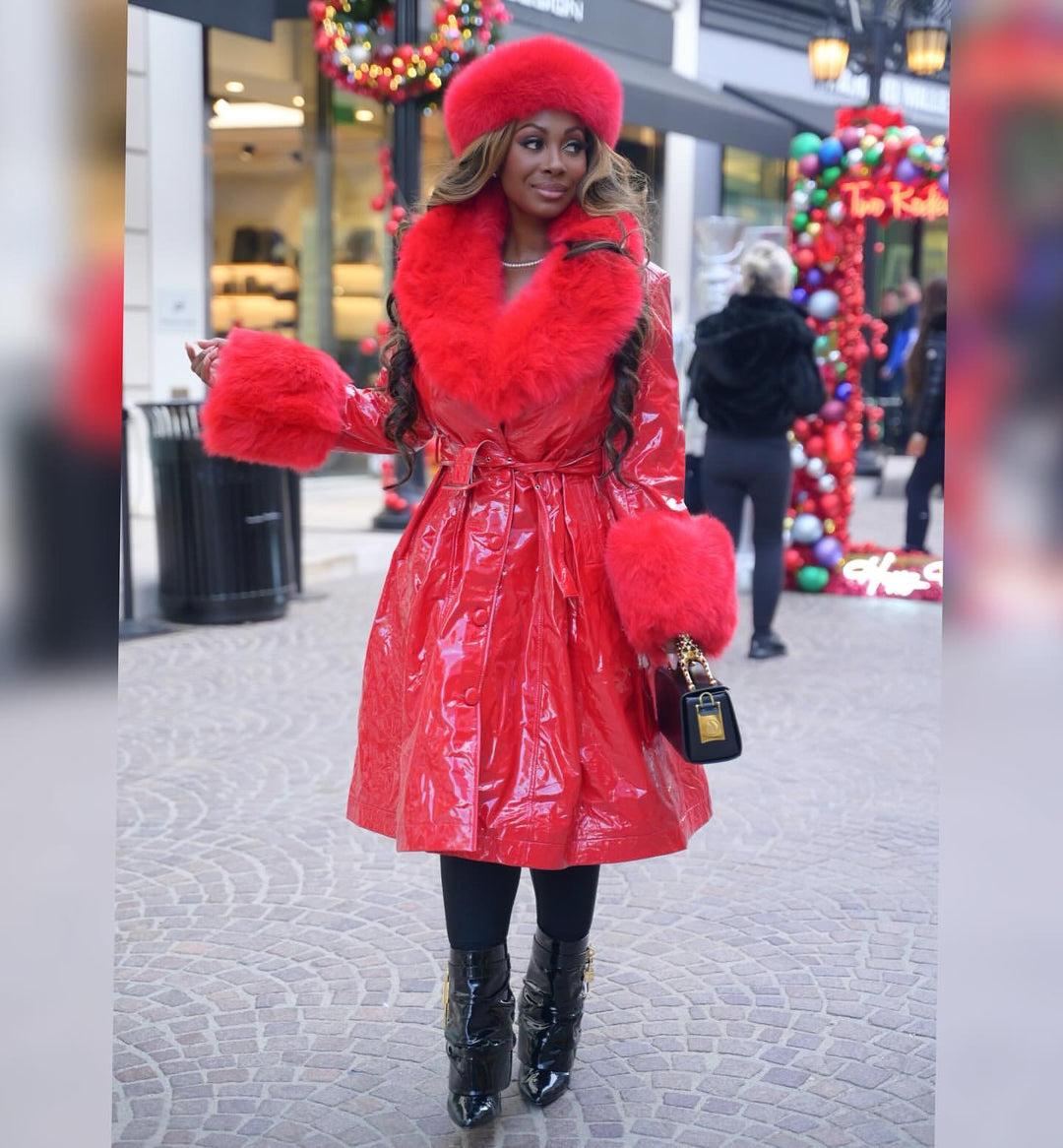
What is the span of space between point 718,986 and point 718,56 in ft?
55.5

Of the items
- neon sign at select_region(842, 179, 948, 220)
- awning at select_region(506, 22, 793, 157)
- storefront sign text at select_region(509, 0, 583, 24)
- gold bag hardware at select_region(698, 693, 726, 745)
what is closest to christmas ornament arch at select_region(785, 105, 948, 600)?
neon sign at select_region(842, 179, 948, 220)

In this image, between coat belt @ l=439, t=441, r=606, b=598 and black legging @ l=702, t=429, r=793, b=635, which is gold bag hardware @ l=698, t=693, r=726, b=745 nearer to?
coat belt @ l=439, t=441, r=606, b=598

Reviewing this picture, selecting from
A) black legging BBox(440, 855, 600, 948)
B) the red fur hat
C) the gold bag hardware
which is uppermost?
the red fur hat

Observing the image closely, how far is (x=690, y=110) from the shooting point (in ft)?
53.5

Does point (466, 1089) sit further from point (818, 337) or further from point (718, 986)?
point (818, 337)

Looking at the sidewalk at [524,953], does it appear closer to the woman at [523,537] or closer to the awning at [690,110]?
the woman at [523,537]

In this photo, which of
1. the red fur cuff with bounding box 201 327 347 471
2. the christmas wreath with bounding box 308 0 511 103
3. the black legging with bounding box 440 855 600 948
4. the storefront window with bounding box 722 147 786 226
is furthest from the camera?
the storefront window with bounding box 722 147 786 226

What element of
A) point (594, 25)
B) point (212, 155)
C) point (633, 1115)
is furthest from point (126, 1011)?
point (594, 25)

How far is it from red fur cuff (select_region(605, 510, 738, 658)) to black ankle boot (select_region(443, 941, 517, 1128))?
0.70 m

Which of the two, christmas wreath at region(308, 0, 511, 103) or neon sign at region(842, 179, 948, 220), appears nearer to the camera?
neon sign at region(842, 179, 948, 220)

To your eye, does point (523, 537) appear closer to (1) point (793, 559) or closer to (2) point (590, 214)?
(2) point (590, 214)

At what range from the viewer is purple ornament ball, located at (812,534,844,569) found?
32.6 feet

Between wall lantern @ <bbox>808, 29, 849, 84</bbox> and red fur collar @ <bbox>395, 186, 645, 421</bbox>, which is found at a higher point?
wall lantern @ <bbox>808, 29, 849, 84</bbox>

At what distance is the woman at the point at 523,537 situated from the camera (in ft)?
9.23
